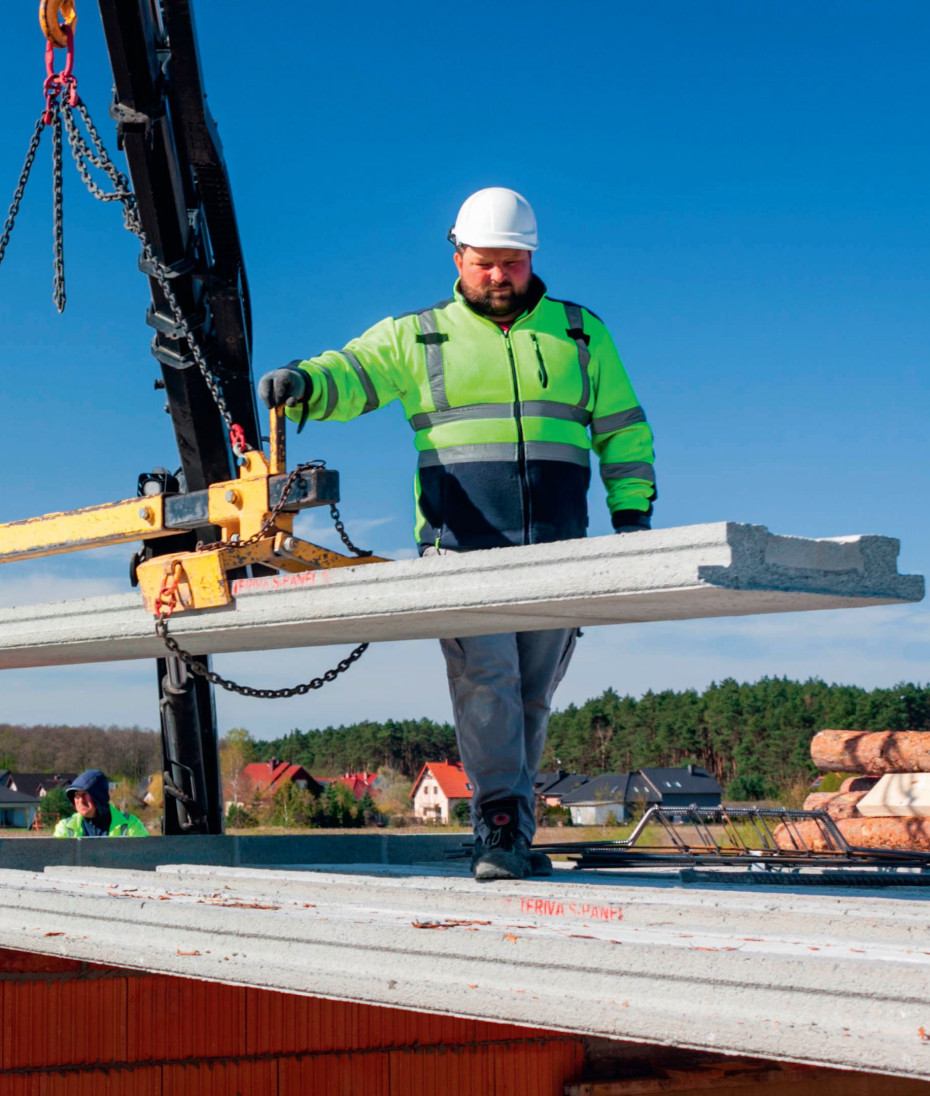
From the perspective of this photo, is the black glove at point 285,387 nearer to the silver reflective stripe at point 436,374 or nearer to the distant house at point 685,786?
the silver reflective stripe at point 436,374

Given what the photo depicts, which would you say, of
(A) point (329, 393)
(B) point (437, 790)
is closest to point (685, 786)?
(B) point (437, 790)

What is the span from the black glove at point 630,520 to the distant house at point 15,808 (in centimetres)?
7594

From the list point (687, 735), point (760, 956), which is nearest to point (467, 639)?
→ point (760, 956)

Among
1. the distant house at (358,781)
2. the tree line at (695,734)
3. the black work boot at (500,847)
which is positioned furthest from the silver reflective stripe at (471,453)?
the distant house at (358,781)

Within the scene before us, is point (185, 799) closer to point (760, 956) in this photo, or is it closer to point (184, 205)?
point (184, 205)

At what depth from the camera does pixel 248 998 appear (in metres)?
3.53

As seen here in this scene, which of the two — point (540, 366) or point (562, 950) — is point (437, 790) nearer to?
point (540, 366)

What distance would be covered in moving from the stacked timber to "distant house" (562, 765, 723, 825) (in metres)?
55.7

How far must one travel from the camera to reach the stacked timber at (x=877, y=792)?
10.7 m

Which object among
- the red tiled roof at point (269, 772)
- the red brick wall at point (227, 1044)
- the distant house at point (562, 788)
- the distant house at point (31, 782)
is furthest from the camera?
the distant house at point (562, 788)

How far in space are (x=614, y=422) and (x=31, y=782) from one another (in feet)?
272

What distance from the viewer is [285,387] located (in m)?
3.90

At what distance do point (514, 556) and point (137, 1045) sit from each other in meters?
1.69

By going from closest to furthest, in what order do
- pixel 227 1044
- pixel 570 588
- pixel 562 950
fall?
pixel 562 950 < pixel 570 588 < pixel 227 1044
